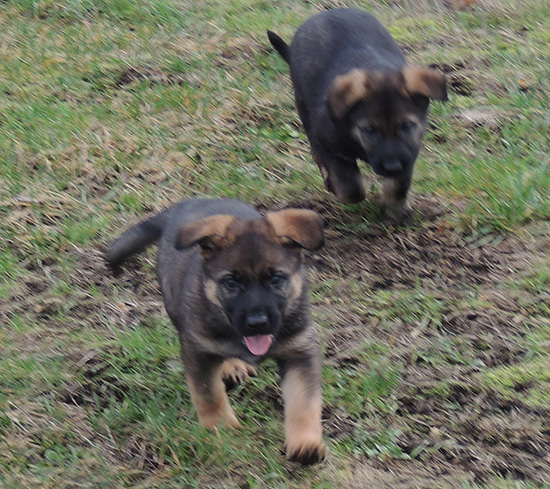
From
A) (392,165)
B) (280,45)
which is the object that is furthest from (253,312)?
(280,45)

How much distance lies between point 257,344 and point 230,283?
24cm

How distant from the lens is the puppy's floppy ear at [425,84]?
5066mm

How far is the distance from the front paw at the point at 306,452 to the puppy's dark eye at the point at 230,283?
60cm

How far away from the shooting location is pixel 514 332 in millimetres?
4410

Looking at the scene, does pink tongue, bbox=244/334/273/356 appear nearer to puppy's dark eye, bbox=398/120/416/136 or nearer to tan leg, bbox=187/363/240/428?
tan leg, bbox=187/363/240/428

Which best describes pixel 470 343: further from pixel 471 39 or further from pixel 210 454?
pixel 471 39

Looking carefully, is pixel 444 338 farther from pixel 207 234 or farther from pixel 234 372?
pixel 207 234

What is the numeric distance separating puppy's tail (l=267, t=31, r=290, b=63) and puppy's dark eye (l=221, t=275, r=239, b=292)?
3.12m

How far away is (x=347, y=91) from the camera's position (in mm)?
5164

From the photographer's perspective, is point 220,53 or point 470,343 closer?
point 470,343

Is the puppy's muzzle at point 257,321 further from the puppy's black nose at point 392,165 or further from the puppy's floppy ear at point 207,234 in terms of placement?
the puppy's black nose at point 392,165

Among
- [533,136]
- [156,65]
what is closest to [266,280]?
[533,136]

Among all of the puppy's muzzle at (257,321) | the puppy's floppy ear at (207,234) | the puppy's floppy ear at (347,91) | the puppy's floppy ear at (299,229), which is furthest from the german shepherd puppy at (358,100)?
the puppy's muzzle at (257,321)

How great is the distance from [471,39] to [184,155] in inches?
103
